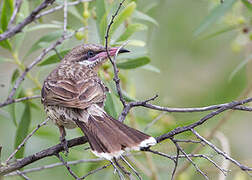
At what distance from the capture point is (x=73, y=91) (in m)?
4.48

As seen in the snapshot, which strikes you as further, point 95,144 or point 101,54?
point 101,54

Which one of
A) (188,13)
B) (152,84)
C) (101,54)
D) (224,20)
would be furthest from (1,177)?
(188,13)

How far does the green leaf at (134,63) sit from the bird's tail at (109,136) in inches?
38.6

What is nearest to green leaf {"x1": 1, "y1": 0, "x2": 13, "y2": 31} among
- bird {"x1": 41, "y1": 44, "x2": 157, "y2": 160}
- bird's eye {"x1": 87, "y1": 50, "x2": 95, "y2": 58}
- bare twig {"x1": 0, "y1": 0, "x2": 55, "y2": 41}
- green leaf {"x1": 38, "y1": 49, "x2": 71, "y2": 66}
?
green leaf {"x1": 38, "y1": 49, "x2": 71, "y2": 66}

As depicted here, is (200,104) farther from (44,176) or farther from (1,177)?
(1,177)

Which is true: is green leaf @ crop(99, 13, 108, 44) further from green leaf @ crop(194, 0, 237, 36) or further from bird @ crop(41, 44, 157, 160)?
green leaf @ crop(194, 0, 237, 36)

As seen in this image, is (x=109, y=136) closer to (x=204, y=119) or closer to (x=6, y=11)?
(x=204, y=119)

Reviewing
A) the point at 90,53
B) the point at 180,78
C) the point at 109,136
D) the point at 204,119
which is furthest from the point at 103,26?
the point at 180,78

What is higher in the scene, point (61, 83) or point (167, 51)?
point (61, 83)

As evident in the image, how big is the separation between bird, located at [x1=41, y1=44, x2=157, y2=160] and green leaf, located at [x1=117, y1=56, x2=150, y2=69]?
0.63 feet

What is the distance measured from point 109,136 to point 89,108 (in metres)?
0.43

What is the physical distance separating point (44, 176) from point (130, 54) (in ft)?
7.24

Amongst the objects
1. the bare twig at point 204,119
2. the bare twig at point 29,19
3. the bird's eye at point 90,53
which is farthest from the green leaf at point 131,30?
the bare twig at point 204,119

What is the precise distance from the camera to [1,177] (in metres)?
3.95
